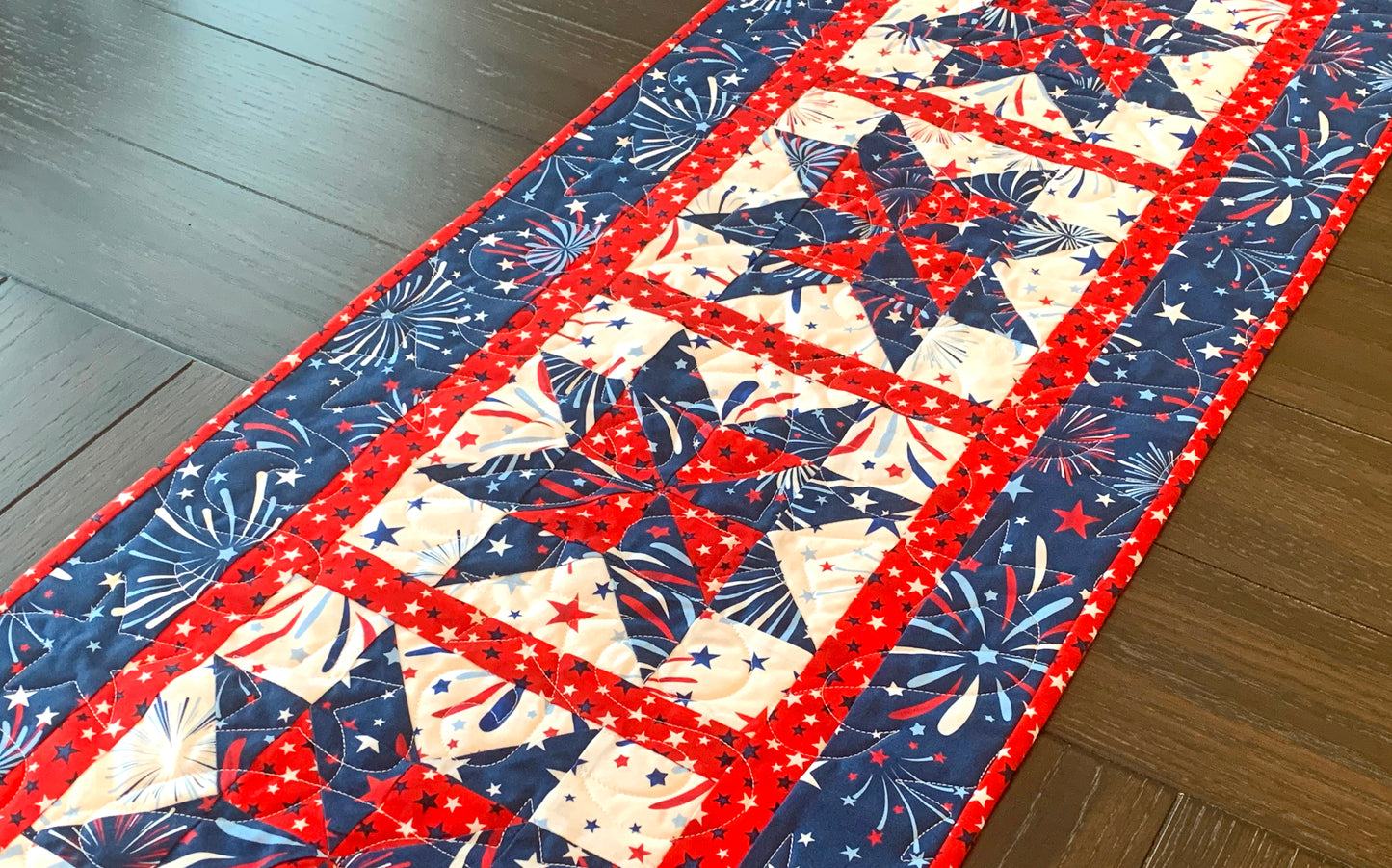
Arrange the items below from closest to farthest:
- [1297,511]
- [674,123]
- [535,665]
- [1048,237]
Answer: [535,665], [1297,511], [1048,237], [674,123]

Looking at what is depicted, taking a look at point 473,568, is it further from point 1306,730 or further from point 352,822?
point 1306,730

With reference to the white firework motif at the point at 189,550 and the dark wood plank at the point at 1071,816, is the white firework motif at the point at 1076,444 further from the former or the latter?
the white firework motif at the point at 189,550

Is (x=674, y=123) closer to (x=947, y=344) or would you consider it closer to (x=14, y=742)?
(x=947, y=344)

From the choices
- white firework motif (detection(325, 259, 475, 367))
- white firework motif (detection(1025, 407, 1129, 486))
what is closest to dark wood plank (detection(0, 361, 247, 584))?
white firework motif (detection(325, 259, 475, 367))

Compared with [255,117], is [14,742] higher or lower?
lower

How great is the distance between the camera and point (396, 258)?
146cm

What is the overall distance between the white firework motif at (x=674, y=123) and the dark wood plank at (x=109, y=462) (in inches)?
21.3

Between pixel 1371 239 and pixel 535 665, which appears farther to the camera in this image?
pixel 1371 239

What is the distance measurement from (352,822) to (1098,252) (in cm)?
95

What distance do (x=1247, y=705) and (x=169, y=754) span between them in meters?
0.87

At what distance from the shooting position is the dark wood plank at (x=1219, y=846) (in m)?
0.98

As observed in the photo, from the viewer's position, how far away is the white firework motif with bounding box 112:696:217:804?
3.31 ft

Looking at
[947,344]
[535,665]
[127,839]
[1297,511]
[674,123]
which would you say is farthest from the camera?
[674,123]

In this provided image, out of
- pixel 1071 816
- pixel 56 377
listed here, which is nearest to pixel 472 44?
pixel 56 377
